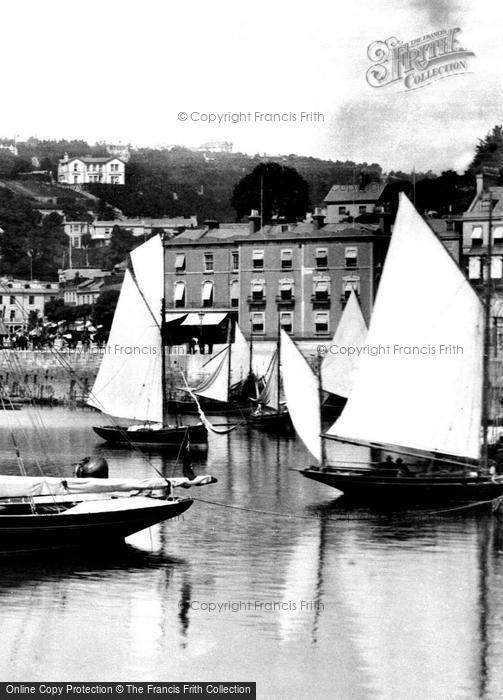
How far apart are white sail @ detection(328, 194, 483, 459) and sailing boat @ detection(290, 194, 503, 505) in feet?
0.08

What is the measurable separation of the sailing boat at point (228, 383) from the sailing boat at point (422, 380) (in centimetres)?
2601

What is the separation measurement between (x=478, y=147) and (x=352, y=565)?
3355 centimetres

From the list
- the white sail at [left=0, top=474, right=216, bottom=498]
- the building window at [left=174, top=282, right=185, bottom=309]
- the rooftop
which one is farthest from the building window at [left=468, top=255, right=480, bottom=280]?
the white sail at [left=0, top=474, right=216, bottom=498]

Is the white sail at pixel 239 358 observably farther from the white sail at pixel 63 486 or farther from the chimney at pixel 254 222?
the white sail at pixel 63 486

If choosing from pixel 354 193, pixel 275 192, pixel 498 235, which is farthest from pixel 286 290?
pixel 498 235

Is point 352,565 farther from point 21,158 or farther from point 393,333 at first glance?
point 21,158

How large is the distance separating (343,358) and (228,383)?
7032 mm

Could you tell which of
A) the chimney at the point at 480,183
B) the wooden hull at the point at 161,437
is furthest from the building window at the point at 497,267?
the wooden hull at the point at 161,437

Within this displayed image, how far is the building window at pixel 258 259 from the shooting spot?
61.8 m

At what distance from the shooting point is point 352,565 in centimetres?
2369

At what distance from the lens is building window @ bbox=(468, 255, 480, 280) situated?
55.8 meters

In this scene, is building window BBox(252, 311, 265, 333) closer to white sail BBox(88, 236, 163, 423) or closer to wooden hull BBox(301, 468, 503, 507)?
white sail BBox(88, 236, 163, 423)

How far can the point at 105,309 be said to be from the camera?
73.6m

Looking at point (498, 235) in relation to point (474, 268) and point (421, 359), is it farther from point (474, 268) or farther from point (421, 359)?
point (421, 359)
